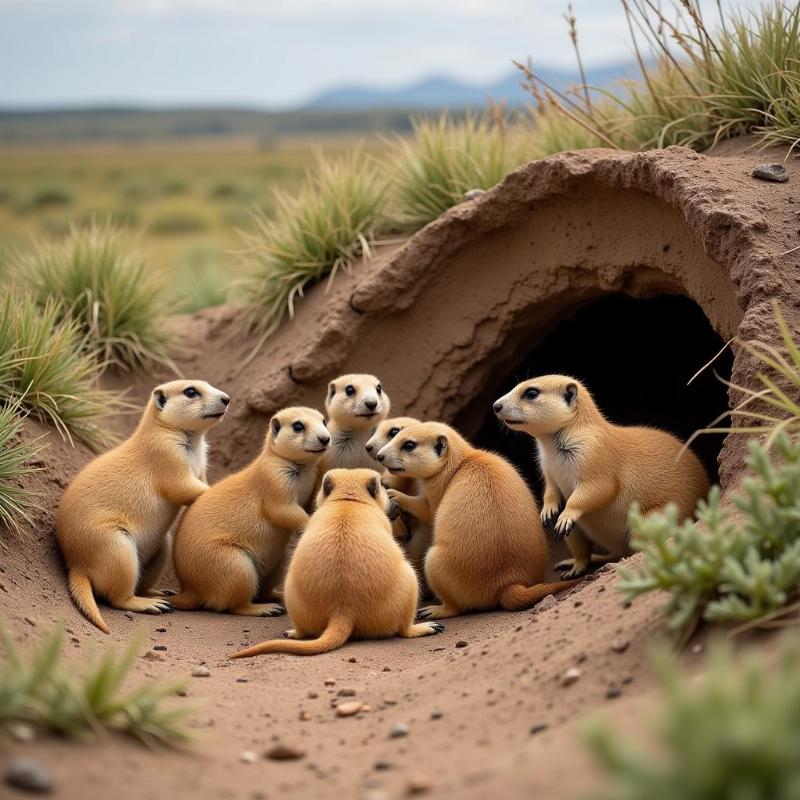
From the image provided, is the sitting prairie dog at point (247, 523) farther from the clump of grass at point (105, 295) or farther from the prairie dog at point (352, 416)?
the clump of grass at point (105, 295)

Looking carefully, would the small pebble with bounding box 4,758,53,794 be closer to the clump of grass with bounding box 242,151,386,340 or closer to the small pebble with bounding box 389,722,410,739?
the small pebble with bounding box 389,722,410,739

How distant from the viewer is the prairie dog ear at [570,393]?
701cm

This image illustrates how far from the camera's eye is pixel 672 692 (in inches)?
109

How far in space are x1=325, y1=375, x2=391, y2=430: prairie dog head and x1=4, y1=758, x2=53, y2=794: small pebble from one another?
4.45 m

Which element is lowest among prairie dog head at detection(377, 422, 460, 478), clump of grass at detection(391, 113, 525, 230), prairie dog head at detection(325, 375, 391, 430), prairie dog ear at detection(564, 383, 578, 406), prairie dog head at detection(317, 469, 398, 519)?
prairie dog head at detection(317, 469, 398, 519)

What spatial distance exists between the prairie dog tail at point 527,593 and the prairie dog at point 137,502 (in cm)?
231

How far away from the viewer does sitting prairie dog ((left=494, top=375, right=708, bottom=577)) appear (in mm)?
6789

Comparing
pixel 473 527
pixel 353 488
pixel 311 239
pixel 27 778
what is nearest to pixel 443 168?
pixel 311 239

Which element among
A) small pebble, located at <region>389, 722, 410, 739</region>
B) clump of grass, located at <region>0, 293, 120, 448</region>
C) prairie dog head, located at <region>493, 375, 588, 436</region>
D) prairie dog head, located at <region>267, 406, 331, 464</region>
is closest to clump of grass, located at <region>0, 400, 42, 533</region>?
clump of grass, located at <region>0, 293, 120, 448</region>

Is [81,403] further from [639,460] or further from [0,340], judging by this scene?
[639,460]

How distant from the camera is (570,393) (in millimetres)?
7016

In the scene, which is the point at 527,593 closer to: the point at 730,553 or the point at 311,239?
the point at 730,553

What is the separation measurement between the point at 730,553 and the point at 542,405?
276 centimetres

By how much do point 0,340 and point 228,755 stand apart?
4.61 meters
